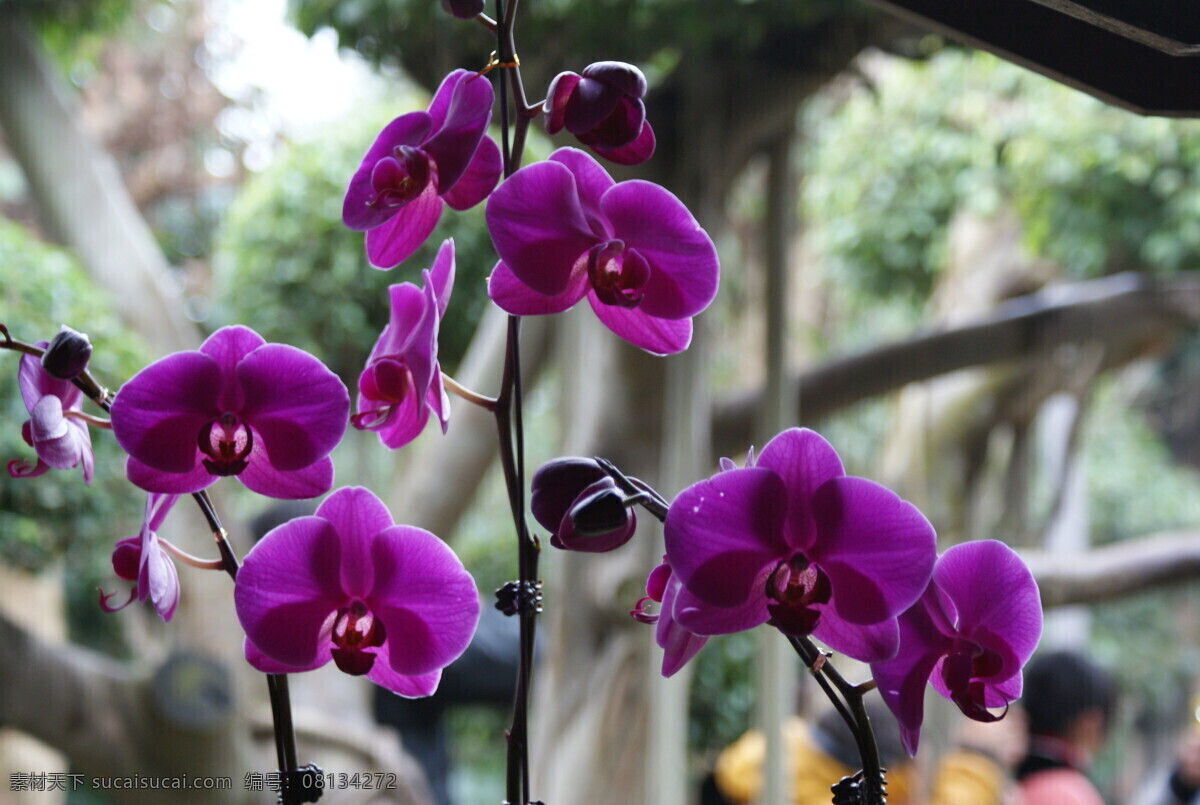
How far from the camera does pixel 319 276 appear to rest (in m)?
1.62

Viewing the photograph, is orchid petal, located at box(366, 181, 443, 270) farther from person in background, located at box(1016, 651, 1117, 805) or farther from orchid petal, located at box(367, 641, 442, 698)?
person in background, located at box(1016, 651, 1117, 805)

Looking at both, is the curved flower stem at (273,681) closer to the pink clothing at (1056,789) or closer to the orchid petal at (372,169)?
the orchid petal at (372,169)

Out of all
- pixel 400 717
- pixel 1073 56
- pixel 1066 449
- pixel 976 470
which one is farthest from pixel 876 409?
pixel 1073 56

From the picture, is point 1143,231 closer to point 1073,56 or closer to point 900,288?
point 900,288

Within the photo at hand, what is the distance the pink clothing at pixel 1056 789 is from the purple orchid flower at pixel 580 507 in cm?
119

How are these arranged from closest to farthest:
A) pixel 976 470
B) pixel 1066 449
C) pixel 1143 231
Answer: pixel 1143 231 < pixel 976 470 < pixel 1066 449

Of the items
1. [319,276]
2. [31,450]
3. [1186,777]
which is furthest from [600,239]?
[1186,777]

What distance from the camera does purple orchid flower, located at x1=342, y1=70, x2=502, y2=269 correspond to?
23 centimetres

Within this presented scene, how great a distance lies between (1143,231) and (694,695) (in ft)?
3.45

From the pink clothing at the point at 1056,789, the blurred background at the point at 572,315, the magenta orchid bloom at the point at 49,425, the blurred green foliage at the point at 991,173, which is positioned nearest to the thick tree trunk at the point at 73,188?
the blurred background at the point at 572,315

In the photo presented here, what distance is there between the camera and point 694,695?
1894 mm

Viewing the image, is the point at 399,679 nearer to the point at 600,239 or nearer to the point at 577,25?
the point at 600,239

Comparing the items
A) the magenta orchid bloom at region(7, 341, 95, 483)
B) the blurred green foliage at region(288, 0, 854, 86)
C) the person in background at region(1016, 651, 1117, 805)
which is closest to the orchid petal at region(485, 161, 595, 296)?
the magenta orchid bloom at region(7, 341, 95, 483)

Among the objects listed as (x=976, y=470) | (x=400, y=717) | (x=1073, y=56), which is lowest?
(x=400, y=717)
